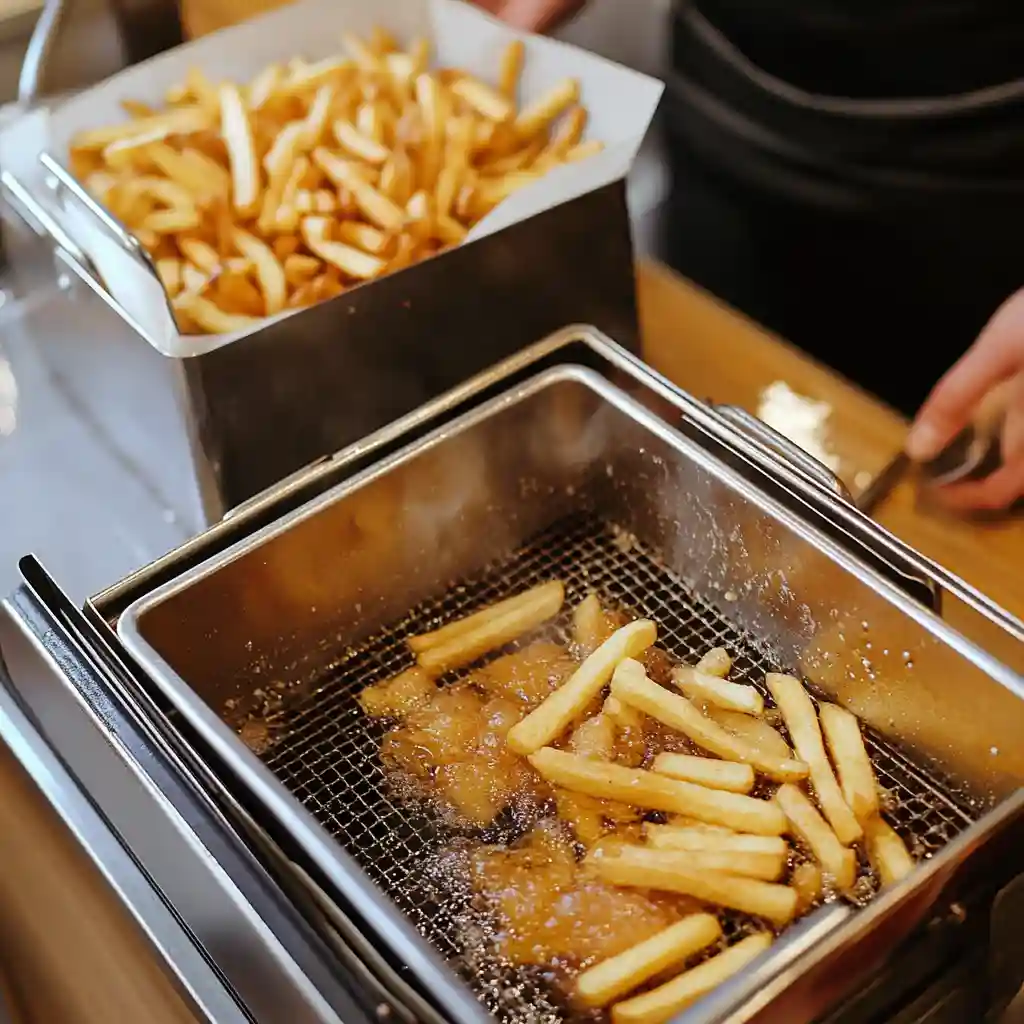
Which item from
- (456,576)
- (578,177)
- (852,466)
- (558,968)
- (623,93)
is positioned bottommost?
(558,968)

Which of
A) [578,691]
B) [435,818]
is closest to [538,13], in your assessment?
[578,691]

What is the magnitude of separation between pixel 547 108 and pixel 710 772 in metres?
0.94

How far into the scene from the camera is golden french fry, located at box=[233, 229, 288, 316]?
4.50ft

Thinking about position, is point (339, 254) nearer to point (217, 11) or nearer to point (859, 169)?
point (859, 169)

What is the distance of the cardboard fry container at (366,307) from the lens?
1303 mm

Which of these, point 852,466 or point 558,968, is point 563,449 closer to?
point 852,466

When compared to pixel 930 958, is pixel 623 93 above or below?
above

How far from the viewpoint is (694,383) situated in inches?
63.5

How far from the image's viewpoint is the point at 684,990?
0.90m

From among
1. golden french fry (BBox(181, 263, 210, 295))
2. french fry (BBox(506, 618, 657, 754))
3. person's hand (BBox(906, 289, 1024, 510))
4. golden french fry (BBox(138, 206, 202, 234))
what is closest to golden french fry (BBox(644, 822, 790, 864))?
french fry (BBox(506, 618, 657, 754))

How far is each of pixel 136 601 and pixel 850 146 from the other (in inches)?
50.7

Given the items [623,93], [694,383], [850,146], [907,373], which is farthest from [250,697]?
[907,373]

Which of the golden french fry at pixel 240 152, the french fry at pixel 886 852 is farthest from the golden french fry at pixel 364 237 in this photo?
the french fry at pixel 886 852

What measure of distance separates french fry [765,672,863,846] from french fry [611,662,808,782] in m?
0.01
